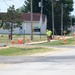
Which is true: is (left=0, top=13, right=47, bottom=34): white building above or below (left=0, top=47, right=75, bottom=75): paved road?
above

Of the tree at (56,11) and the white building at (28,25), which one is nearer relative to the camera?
the white building at (28,25)

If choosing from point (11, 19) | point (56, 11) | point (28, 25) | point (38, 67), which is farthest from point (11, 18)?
point (56, 11)

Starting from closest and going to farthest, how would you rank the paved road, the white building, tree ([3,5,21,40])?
the paved road → tree ([3,5,21,40]) → the white building

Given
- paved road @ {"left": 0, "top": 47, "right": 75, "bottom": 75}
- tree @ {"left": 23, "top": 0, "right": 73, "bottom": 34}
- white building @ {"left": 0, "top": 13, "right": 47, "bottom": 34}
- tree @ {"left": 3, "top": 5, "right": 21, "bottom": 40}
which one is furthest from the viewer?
tree @ {"left": 23, "top": 0, "right": 73, "bottom": 34}

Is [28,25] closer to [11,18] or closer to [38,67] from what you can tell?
[11,18]

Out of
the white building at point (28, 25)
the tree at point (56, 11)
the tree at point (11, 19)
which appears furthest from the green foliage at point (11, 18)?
the tree at point (56, 11)

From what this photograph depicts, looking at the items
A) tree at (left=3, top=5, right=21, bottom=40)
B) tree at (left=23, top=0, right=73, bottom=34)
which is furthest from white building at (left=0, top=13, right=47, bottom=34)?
tree at (left=3, top=5, right=21, bottom=40)

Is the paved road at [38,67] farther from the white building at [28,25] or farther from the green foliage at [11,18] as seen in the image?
the white building at [28,25]

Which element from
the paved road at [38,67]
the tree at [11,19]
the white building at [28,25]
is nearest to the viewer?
the paved road at [38,67]

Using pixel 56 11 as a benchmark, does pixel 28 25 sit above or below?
below

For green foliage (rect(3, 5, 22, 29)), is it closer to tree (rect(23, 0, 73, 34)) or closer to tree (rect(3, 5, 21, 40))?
tree (rect(3, 5, 21, 40))

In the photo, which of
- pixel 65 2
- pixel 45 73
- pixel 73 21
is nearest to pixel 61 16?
pixel 65 2

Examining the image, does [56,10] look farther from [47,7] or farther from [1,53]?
[1,53]

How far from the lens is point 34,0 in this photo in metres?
109
